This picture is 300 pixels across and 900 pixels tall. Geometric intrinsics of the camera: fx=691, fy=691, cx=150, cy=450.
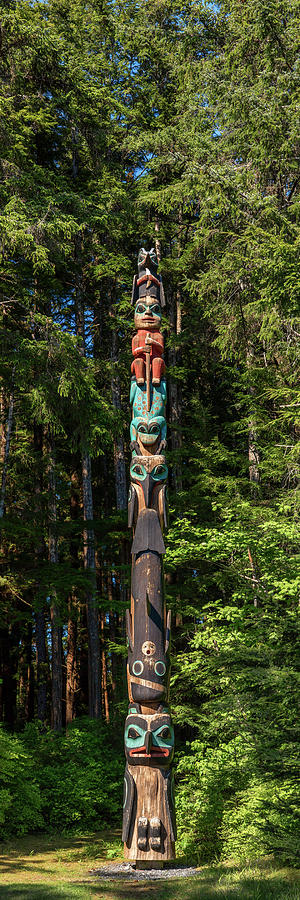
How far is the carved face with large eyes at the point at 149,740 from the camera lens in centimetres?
784

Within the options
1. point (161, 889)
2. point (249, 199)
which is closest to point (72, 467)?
point (249, 199)

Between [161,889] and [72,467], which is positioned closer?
[161,889]

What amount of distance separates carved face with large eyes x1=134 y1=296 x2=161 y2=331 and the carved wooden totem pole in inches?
6.5

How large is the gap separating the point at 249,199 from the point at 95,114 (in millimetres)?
8150

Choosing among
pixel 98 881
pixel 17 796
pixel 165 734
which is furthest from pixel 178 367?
pixel 98 881

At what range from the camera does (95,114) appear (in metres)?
19.2

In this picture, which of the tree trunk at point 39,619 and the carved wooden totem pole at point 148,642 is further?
the tree trunk at point 39,619

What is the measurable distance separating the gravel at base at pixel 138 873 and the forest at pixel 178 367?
80cm

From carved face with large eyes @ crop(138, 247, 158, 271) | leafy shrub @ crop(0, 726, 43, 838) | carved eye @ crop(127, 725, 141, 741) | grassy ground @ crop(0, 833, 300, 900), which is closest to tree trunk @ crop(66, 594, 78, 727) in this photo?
leafy shrub @ crop(0, 726, 43, 838)

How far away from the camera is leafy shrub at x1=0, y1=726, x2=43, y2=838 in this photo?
12.7m

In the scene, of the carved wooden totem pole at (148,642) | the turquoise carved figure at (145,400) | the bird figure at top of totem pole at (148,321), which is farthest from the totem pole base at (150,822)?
the bird figure at top of totem pole at (148,321)

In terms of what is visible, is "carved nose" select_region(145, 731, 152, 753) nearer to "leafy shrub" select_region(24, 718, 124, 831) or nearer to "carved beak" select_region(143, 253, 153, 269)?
"carved beak" select_region(143, 253, 153, 269)

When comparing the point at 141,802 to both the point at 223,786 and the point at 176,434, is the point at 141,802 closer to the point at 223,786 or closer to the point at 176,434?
the point at 223,786

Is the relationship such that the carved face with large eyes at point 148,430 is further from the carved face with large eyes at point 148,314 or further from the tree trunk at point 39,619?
the tree trunk at point 39,619
